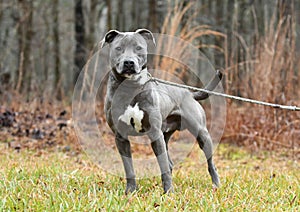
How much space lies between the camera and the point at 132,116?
3.55 m

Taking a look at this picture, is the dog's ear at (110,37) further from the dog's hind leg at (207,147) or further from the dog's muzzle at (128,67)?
the dog's hind leg at (207,147)

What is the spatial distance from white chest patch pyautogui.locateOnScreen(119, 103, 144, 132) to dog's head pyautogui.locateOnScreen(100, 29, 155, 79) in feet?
0.79

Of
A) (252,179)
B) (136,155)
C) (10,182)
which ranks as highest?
(10,182)

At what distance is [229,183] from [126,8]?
57.2 ft

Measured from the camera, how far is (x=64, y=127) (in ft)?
25.9

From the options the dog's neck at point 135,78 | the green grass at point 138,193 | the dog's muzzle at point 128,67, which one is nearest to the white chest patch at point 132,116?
the dog's neck at point 135,78

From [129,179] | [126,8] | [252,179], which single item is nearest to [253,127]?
[252,179]

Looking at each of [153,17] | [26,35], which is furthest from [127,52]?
Answer: [26,35]

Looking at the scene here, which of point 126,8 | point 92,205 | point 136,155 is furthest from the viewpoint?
point 126,8

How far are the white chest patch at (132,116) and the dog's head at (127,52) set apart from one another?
0.79ft

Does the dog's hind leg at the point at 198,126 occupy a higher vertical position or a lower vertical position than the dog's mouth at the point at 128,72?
lower

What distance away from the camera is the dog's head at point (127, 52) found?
3.42 m

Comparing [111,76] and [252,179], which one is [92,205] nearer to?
[111,76]

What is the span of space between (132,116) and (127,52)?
18.9 inches
